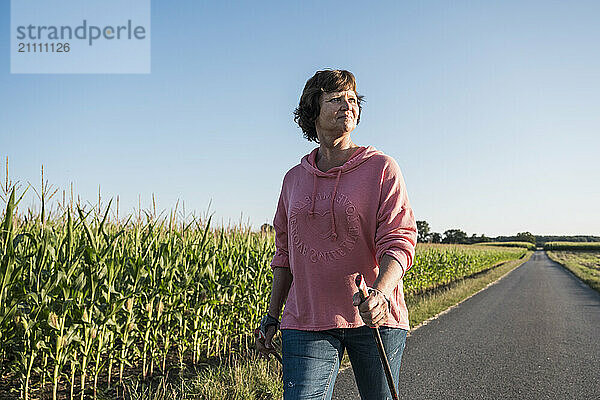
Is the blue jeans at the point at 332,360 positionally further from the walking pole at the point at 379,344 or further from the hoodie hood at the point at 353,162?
the hoodie hood at the point at 353,162

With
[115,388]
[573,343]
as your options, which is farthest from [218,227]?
[573,343]

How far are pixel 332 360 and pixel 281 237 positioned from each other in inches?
26.4

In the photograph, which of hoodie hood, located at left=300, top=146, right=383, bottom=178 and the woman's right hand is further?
the woman's right hand

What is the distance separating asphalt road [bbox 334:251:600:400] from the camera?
6.16m

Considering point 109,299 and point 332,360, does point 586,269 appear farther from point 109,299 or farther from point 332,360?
point 332,360

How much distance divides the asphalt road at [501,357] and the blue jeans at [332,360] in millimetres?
3597

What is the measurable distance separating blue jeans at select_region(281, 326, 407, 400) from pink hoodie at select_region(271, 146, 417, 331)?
5cm

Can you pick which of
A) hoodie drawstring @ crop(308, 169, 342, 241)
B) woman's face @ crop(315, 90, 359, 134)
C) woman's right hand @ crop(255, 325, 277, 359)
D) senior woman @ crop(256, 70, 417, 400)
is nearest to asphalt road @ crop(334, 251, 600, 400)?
woman's right hand @ crop(255, 325, 277, 359)

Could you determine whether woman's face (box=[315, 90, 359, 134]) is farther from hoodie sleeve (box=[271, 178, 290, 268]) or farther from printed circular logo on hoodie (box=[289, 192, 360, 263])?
hoodie sleeve (box=[271, 178, 290, 268])

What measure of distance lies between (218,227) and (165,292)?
10.4 ft

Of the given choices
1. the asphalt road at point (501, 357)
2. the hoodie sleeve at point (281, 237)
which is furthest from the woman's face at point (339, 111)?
the asphalt road at point (501, 357)

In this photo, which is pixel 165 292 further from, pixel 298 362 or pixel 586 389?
pixel 586 389

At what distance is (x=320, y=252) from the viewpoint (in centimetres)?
232

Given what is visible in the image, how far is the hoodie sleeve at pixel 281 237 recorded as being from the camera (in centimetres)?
265
